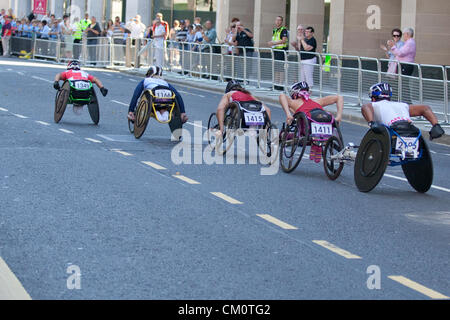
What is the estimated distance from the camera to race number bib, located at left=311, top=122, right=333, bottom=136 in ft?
42.2

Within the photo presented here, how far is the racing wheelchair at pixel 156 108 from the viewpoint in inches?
644

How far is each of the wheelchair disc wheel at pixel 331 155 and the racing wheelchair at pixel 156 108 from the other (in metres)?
4.26

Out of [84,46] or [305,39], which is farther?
[84,46]

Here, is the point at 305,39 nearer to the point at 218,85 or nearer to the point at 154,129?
the point at 218,85

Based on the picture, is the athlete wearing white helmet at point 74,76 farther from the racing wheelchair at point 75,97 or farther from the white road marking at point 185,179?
the white road marking at point 185,179

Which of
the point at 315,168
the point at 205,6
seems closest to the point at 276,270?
the point at 315,168

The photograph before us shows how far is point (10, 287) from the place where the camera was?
666 centimetres

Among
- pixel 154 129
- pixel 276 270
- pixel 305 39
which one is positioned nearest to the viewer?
pixel 276 270

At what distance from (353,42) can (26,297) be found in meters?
27.9

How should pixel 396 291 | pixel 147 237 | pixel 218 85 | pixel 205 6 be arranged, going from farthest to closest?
1. pixel 205 6
2. pixel 218 85
3. pixel 147 237
4. pixel 396 291

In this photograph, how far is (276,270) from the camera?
7.48 m

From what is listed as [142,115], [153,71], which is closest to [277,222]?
[142,115]

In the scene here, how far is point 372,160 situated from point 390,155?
259mm

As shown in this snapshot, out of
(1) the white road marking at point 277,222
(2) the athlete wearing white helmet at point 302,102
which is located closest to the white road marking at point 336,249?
(1) the white road marking at point 277,222
